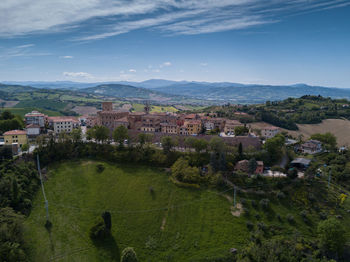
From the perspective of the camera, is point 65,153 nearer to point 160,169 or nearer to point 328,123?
point 160,169

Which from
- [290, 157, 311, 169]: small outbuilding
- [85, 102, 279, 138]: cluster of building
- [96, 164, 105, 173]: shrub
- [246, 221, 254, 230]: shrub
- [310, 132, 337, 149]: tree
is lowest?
[246, 221, 254, 230]: shrub

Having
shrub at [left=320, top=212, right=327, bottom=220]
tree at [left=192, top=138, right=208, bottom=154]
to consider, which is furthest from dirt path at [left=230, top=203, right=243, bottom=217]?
tree at [left=192, top=138, right=208, bottom=154]

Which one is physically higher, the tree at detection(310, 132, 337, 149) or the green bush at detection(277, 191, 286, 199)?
the tree at detection(310, 132, 337, 149)

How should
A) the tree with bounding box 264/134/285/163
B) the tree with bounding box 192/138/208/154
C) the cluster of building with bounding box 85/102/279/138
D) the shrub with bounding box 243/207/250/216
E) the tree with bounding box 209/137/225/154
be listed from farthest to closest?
the cluster of building with bounding box 85/102/279/138 < the tree with bounding box 264/134/285/163 < the tree with bounding box 192/138/208/154 < the tree with bounding box 209/137/225/154 < the shrub with bounding box 243/207/250/216

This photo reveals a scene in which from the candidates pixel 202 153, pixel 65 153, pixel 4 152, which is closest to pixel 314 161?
pixel 202 153

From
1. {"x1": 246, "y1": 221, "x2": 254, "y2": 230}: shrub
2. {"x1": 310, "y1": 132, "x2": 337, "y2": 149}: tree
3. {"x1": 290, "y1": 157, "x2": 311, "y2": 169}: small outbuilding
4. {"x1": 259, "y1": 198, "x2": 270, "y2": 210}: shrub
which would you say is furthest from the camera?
{"x1": 310, "y1": 132, "x2": 337, "y2": 149}: tree

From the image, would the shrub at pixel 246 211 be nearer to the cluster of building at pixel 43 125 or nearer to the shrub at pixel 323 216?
the shrub at pixel 323 216

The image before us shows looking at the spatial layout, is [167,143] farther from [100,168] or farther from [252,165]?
[252,165]

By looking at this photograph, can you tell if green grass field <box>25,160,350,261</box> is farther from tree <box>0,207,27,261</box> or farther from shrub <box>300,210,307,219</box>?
tree <box>0,207,27,261</box>

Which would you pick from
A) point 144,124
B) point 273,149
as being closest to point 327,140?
point 273,149
